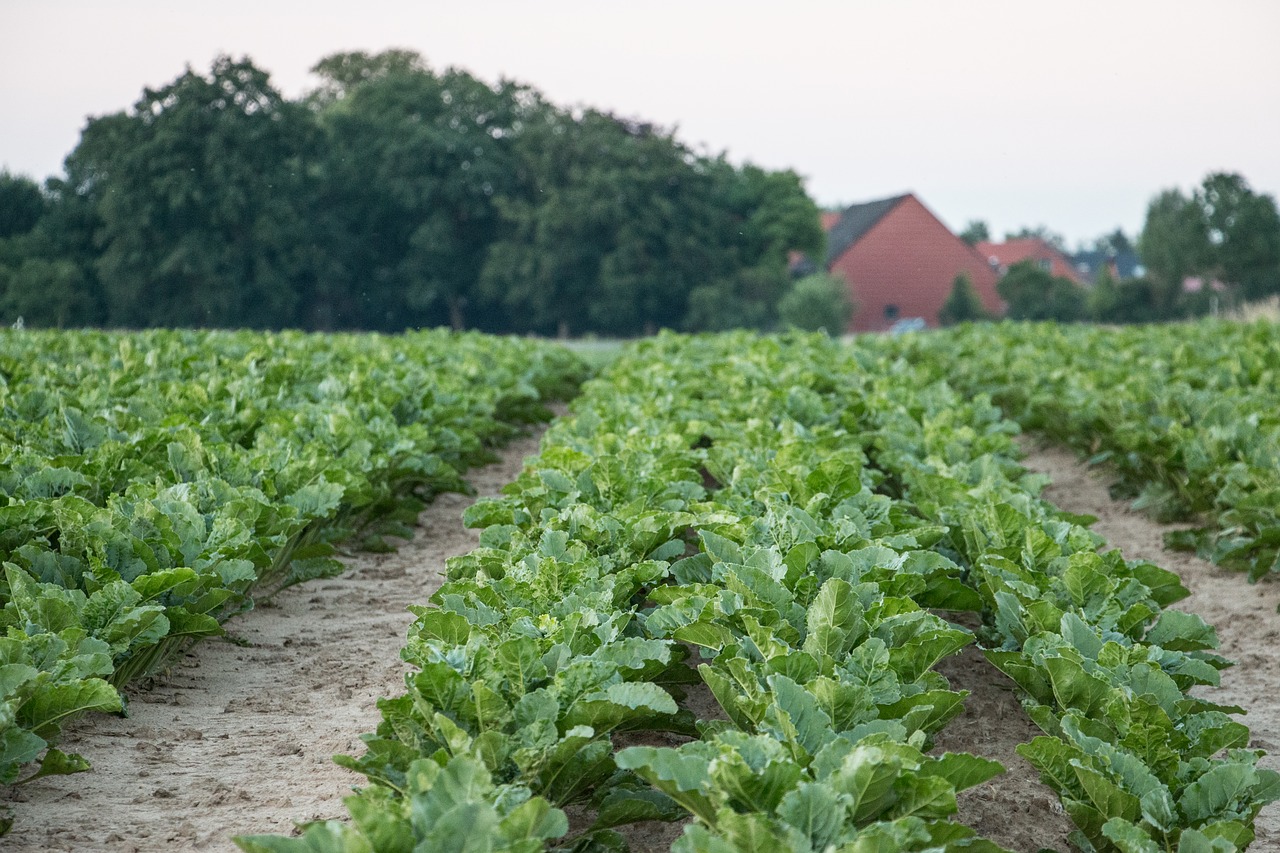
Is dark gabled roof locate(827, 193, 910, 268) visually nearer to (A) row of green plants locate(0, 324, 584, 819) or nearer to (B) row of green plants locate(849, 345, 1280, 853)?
(A) row of green plants locate(0, 324, 584, 819)

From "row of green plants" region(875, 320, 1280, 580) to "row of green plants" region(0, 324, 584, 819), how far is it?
4.76m

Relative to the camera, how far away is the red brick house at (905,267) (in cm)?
4969

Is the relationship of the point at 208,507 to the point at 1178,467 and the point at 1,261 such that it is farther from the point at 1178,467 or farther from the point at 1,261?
the point at 1,261

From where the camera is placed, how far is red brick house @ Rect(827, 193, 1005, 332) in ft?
163

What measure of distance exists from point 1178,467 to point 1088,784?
588 centimetres

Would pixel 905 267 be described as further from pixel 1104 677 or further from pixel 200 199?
pixel 1104 677

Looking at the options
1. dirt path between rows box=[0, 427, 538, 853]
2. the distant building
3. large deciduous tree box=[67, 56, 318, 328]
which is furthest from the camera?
the distant building

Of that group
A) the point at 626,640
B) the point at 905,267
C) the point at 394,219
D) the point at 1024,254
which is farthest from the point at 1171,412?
the point at 1024,254

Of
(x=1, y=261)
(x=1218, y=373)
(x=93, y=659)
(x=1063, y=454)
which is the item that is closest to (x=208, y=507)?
(x=93, y=659)

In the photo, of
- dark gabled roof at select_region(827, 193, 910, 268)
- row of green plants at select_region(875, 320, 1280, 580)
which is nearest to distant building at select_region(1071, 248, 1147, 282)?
dark gabled roof at select_region(827, 193, 910, 268)

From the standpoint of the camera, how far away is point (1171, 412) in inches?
366

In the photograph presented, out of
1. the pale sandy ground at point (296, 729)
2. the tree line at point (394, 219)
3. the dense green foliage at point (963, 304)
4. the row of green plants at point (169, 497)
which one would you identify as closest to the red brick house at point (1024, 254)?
the dense green foliage at point (963, 304)

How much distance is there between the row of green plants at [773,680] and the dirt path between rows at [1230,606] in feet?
2.01

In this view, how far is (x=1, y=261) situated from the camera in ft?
109
